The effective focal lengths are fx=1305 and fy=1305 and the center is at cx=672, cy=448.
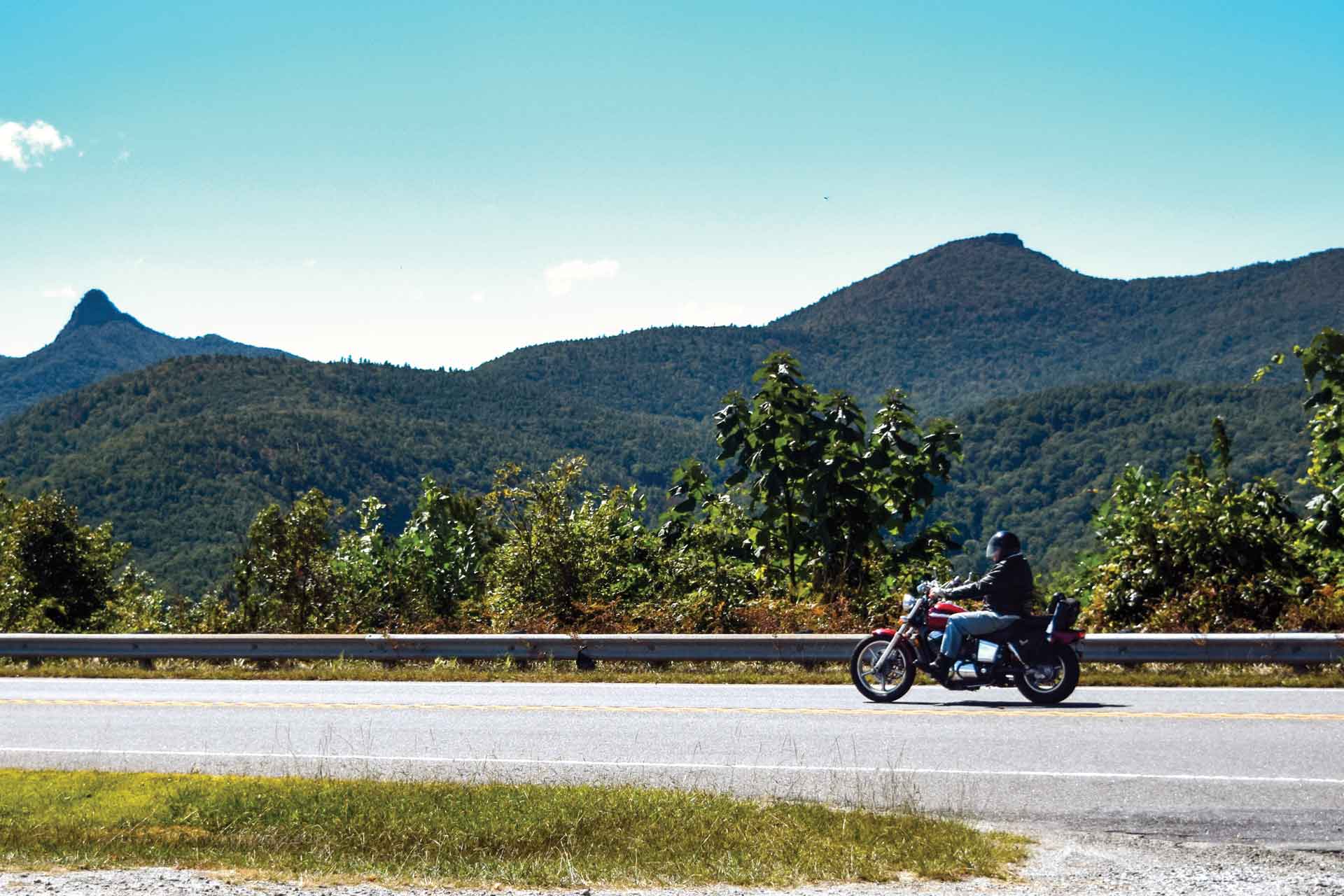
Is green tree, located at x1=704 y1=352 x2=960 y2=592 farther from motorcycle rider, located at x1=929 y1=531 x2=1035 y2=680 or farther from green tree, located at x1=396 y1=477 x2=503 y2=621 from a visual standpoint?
motorcycle rider, located at x1=929 y1=531 x2=1035 y2=680

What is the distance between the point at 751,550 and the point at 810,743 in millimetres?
14412

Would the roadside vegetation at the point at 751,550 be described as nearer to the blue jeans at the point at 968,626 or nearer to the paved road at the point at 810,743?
the paved road at the point at 810,743

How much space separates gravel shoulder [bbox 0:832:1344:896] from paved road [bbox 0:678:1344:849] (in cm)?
59

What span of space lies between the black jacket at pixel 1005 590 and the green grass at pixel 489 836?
488cm

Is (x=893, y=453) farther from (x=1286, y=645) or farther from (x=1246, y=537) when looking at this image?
(x=1286, y=645)

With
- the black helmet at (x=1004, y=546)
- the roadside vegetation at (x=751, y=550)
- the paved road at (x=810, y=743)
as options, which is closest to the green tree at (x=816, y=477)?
the roadside vegetation at (x=751, y=550)

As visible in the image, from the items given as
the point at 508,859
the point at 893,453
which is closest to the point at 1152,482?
the point at 893,453

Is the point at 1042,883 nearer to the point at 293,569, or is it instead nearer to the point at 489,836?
the point at 489,836

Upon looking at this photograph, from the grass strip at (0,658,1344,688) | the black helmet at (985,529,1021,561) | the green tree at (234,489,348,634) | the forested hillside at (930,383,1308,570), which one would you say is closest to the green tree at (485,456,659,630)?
the grass strip at (0,658,1344,688)

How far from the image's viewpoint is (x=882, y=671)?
13445 mm

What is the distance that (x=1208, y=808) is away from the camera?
8281mm

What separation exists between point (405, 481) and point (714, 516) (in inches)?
6817

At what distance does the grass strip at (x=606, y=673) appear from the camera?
1418 centimetres

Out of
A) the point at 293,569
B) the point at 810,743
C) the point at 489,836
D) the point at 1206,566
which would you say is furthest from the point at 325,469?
the point at 489,836
